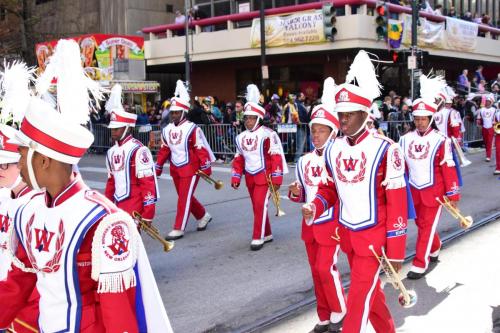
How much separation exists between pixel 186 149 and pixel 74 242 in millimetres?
6466

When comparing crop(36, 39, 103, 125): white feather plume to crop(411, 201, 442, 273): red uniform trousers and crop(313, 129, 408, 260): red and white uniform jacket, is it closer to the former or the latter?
crop(313, 129, 408, 260): red and white uniform jacket

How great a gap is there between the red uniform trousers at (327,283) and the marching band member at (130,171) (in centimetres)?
244

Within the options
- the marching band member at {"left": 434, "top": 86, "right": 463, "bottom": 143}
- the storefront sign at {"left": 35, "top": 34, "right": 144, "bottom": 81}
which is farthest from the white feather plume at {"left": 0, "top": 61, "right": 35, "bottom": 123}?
the storefront sign at {"left": 35, "top": 34, "right": 144, "bottom": 81}

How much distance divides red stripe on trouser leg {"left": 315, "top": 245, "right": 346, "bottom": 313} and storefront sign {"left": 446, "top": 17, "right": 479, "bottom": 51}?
22.6 meters

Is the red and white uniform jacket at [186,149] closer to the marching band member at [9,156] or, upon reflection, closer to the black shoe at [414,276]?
the black shoe at [414,276]

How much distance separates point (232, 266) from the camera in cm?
756

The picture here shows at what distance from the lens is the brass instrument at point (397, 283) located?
4.23 meters

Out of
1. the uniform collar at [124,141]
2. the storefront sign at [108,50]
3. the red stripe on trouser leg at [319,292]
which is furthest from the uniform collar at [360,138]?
the storefront sign at [108,50]

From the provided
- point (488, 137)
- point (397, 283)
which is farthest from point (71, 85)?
point (488, 137)

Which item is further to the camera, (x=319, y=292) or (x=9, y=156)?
(x=319, y=292)

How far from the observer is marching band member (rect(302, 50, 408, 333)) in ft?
14.3

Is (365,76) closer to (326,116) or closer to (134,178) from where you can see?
(326,116)

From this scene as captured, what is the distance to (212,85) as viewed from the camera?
29500 mm

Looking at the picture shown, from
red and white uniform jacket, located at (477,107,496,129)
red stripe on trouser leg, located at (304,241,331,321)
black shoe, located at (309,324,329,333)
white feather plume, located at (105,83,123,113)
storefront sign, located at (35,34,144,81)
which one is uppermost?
storefront sign, located at (35,34,144,81)
